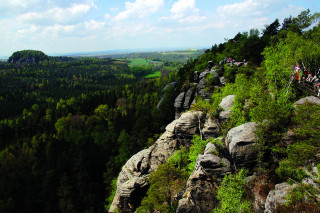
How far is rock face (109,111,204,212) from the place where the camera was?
96.6ft

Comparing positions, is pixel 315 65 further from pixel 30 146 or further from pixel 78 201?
pixel 30 146

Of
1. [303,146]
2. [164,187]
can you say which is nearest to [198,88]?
[164,187]

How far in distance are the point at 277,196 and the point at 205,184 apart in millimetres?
6973

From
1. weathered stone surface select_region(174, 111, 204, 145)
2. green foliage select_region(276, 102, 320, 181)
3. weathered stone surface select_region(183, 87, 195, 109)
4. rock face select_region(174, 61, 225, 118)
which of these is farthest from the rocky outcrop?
weathered stone surface select_region(183, 87, 195, 109)

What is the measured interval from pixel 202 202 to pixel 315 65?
2420 cm

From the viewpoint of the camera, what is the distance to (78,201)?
43.8m

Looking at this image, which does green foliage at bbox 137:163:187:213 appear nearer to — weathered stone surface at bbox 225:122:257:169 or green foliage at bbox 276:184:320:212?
weathered stone surface at bbox 225:122:257:169

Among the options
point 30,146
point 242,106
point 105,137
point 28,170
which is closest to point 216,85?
point 242,106

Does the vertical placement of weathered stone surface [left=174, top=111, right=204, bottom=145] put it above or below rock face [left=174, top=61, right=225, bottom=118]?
below

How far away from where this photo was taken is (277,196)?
1299 centimetres

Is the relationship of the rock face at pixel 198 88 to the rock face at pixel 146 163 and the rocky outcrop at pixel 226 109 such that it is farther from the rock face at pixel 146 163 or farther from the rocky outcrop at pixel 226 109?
the rocky outcrop at pixel 226 109

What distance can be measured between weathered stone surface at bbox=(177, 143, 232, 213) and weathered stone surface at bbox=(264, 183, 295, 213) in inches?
186

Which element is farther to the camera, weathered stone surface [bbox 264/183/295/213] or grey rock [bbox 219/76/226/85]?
grey rock [bbox 219/76/226/85]

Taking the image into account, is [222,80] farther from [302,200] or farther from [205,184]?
[302,200]
